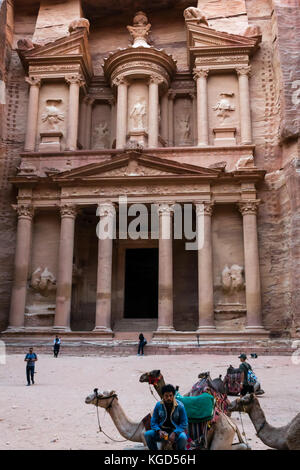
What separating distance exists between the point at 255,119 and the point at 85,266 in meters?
13.1

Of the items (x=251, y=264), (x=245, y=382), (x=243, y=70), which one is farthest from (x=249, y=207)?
(x=245, y=382)

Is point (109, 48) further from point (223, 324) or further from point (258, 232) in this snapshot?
point (223, 324)

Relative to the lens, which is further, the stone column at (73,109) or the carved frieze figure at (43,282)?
the stone column at (73,109)

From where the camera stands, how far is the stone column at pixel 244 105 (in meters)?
25.3

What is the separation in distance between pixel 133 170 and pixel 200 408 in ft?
62.9

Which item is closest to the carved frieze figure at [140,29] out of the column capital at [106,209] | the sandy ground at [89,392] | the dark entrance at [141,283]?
the column capital at [106,209]

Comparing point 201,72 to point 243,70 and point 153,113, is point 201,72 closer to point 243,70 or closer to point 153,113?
point 243,70

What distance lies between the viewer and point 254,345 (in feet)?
65.3

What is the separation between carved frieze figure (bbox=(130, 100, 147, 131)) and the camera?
87.4 ft

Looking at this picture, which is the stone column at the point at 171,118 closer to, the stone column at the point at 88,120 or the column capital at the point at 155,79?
the column capital at the point at 155,79

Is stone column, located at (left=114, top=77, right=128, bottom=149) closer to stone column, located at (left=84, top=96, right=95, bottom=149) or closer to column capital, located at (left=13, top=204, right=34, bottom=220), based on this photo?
stone column, located at (left=84, top=96, right=95, bottom=149)

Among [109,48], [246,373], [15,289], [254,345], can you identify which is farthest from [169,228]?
[109,48]

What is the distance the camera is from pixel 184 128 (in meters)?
29.0
